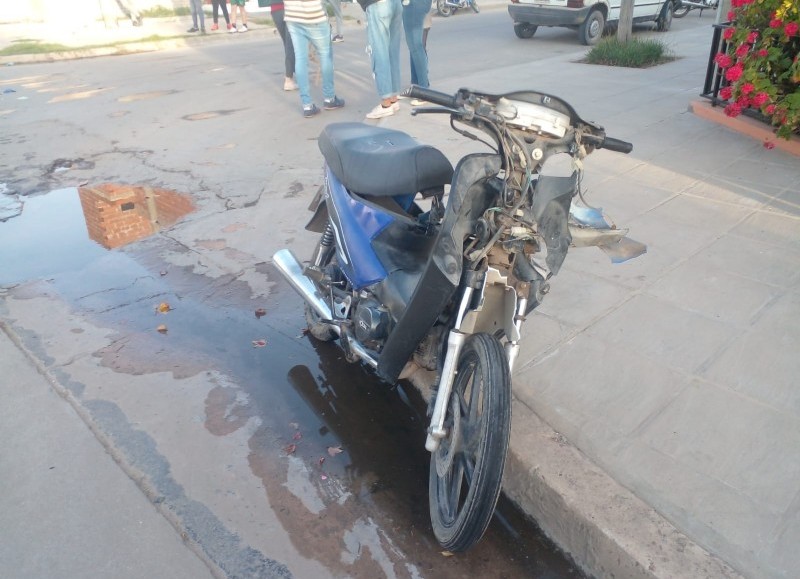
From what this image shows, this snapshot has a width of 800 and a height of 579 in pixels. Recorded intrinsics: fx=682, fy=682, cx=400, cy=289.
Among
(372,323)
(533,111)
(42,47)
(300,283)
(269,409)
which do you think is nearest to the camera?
(533,111)

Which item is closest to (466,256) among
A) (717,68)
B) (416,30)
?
(717,68)

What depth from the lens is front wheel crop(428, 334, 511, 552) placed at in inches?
91.2

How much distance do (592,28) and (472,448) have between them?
13.2 m

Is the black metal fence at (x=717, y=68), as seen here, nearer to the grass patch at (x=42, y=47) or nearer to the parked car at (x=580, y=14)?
the parked car at (x=580, y=14)

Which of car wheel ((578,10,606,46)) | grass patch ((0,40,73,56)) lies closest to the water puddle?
car wheel ((578,10,606,46))

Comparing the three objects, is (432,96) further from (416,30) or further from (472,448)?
(416,30)

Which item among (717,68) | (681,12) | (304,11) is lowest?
(681,12)

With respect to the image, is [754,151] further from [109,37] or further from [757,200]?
[109,37]

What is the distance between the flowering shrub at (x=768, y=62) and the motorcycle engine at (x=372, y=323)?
4.39 meters

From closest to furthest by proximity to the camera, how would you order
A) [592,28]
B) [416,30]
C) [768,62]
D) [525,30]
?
[768,62], [416,30], [592,28], [525,30]

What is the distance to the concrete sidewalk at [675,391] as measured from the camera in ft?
8.29

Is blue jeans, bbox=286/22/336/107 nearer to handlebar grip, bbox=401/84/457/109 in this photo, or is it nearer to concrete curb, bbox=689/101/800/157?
concrete curb, bbox=689/101/800/157

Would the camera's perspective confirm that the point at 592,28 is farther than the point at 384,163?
Yes

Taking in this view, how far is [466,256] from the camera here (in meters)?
2.56
